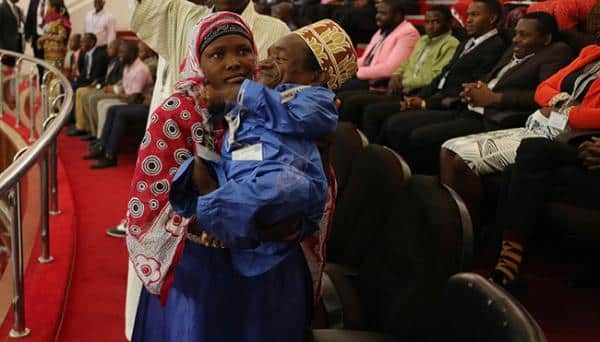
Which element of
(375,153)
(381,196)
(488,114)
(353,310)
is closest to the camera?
(353,310)

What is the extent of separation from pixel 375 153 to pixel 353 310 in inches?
18.7

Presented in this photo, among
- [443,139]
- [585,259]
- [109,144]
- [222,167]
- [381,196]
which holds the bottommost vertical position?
[109,144]

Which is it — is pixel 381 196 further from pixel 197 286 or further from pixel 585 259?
pixel 585 259

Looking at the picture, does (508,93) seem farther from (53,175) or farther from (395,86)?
(53,175)

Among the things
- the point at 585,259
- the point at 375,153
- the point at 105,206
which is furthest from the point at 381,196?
the point at 105,206

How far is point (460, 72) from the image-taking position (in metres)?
3.75

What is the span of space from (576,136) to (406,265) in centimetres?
141

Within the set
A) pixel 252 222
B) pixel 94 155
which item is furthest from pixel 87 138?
pixel 252 222

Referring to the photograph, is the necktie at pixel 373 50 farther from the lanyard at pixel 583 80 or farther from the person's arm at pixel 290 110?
the person's arm at pixel 290 110

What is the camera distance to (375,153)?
6.18 ft

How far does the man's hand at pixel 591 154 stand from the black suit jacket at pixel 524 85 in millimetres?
599

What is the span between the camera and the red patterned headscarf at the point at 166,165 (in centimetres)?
120

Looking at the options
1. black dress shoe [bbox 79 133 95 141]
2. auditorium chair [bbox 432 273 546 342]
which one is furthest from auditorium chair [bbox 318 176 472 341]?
black dress shoe [bbox 79 133 95 141]

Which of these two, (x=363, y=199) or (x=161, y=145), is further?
(x=363, y=199)
